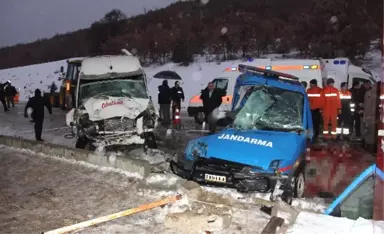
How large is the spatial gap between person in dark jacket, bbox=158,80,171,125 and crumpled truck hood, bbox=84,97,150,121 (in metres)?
4.32

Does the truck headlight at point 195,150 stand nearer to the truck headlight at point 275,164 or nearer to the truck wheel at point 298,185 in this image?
the truck headlight at point 275,164

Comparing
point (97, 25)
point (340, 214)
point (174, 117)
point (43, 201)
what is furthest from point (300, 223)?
point (97, 25)

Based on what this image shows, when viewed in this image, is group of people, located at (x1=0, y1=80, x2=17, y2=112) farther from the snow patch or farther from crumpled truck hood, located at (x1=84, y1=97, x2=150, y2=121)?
the snow patch

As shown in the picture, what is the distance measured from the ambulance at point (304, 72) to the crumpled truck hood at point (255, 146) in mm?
5759

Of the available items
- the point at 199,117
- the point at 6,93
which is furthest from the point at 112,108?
the point at 6,93

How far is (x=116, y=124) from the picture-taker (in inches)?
384

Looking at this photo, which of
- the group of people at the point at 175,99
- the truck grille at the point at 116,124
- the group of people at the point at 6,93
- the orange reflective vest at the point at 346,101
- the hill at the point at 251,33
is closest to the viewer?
the truck grille at the point at 116,124

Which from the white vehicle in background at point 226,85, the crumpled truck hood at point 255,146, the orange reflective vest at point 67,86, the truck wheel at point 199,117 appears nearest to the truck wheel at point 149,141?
the white vehicle in background at point 226,85

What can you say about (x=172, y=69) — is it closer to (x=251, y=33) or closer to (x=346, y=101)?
(x=251, y=33)

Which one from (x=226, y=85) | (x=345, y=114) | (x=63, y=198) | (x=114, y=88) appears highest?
(x=114, y=88)

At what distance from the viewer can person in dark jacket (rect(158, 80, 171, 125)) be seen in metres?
14.5

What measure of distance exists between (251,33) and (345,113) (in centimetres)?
3143

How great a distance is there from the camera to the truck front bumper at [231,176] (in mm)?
5746

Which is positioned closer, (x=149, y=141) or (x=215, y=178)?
(x=215, y=178)
